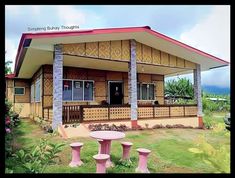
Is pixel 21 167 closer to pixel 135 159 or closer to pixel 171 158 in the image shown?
pixel 135 159

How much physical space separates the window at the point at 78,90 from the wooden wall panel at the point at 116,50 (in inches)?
140

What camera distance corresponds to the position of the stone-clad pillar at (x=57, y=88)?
357 inches

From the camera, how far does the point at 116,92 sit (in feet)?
49.7

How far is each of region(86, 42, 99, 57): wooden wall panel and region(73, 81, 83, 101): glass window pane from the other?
3637 mm

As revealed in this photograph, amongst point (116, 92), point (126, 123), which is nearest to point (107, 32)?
point (126, 123)

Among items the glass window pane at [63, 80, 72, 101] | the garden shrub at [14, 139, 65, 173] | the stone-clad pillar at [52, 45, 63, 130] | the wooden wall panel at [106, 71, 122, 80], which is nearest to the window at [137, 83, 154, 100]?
the wooden wall panel at [106, 71, 122, 80]

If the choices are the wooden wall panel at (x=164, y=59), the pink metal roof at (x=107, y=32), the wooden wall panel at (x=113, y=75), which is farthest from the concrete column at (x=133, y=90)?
the wooden wall panel at (x=113, y=75)

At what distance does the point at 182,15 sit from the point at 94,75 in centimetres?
876

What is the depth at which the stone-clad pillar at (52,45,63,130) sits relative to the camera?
908 centimetres

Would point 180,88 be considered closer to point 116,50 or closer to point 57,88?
point 116,50

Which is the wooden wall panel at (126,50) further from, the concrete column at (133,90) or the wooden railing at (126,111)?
the wooden railing at (126,111)

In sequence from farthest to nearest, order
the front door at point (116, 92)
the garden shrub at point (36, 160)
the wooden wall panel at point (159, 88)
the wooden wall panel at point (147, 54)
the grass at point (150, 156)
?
the wooden wall panel at point (159, 88), the front door at point (116, 92), the wooden wall panel at point (147, 54), the grass at point (150, 156), the garden shrub at point (36, 160)

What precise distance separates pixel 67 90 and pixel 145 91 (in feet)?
19.8

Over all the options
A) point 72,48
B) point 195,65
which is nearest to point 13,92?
point 72,48
